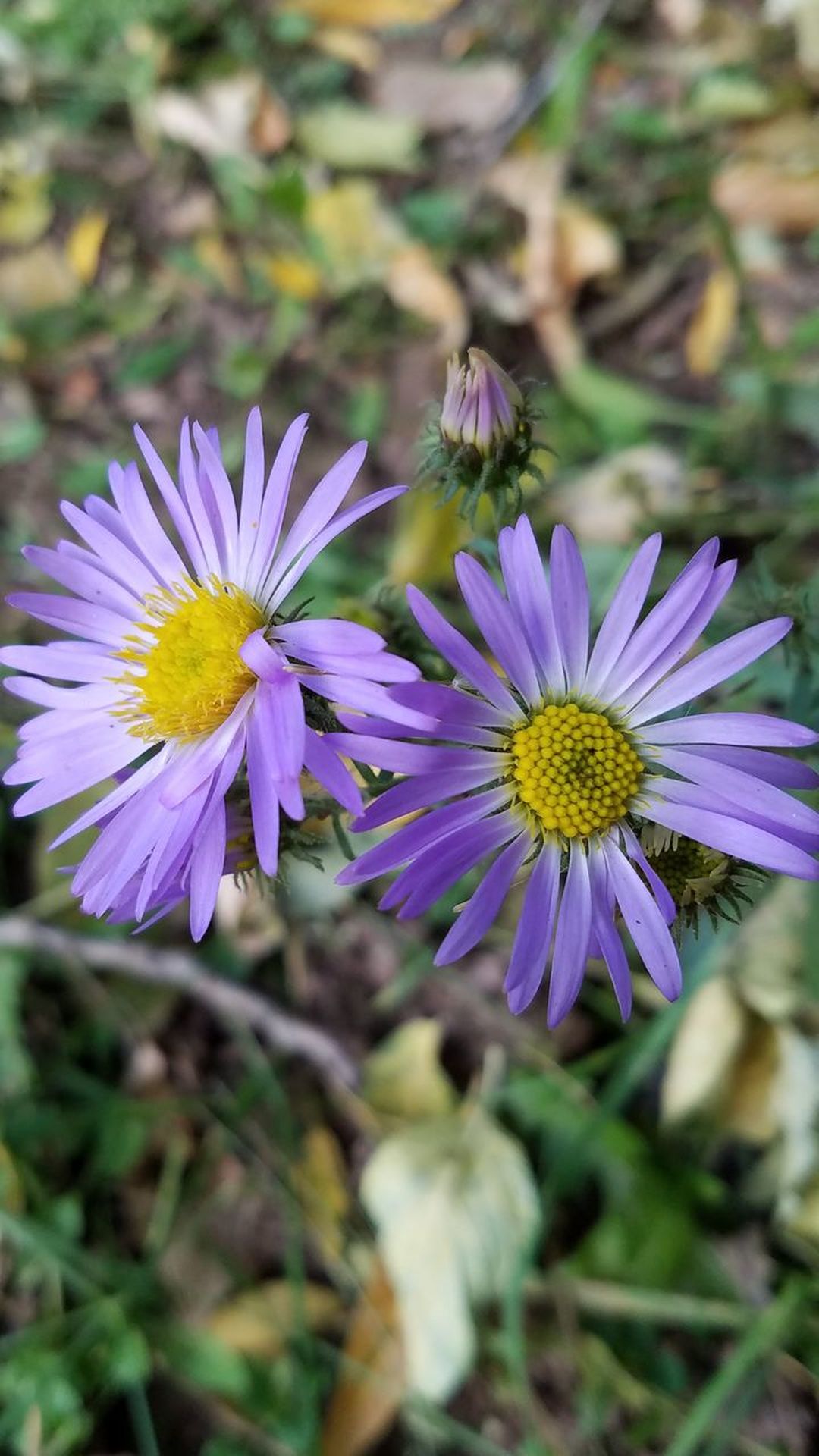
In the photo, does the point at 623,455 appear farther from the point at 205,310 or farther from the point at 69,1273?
the point at 69,1273

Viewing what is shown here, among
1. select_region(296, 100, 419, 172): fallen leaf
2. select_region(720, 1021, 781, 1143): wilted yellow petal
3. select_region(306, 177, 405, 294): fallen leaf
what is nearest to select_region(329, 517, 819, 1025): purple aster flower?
select_region(720, 1021, 781, 1143): wilted yellow petal

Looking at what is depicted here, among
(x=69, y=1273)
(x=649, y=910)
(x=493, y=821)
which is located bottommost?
(x=69, y=1273)

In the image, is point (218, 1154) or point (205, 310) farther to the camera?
point (205, 310)

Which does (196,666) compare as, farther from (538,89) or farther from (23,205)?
(23,205)

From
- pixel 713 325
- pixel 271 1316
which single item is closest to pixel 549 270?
pixel 713 325

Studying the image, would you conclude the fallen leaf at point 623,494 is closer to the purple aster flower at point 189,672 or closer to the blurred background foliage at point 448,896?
the blurred background foliage at point 448,896

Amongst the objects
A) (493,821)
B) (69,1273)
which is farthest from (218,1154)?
(493,821)

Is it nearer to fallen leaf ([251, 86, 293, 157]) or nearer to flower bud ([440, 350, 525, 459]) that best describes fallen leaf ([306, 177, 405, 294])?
fallen leaf ([251, 86, 293, 157])

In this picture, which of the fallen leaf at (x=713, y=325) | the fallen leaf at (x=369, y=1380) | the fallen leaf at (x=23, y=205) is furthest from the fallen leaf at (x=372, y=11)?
the fallen leaf at (x=369, y=1380)
